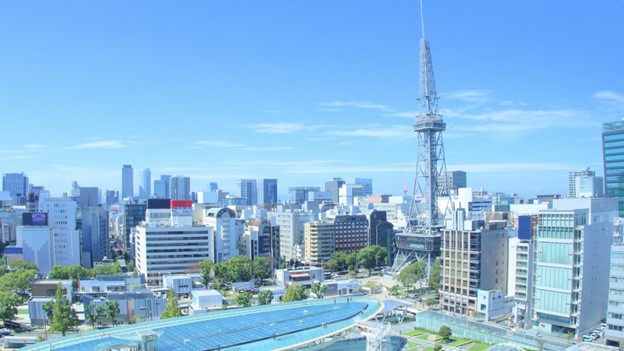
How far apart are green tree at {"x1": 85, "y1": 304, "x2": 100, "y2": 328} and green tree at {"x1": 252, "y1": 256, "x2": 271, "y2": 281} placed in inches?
666

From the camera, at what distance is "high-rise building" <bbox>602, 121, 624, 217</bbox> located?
58.4 m

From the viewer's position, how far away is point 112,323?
33281mm

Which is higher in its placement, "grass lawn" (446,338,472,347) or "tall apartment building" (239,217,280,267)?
"tall apartment building" (239,217,280,267)

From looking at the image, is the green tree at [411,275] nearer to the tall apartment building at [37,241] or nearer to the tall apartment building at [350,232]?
the tall apartment building at [350,232]

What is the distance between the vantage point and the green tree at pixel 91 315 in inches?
1221

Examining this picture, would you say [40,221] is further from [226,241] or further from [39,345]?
[39,345]

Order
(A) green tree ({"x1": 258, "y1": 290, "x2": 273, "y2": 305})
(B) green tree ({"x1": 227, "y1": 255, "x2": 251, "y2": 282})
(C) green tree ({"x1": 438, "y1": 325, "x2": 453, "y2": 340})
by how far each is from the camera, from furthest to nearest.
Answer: (B) green tree ({"x1": 227, "y1": 255, "x2": 251, "y2": 282}), (A) green tree ({"x1": 258, "y1": 290, "x2": 273, "y2": 305}), (C) green tree ({"x1": 438, "y1": 325, "x2": 453, "y2": 340})

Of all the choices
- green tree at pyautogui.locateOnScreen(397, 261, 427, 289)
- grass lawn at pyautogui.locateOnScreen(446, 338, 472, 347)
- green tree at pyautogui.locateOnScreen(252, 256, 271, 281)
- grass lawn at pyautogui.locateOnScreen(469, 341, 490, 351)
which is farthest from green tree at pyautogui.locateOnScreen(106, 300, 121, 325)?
green tree at pyautogui.locateOnScreen(397, 261, 427, 289)

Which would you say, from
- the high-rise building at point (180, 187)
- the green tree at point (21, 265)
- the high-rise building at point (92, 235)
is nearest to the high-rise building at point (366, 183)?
the high-rise building at point (180, 187)

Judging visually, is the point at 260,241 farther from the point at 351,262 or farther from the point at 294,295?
the point at 294,295

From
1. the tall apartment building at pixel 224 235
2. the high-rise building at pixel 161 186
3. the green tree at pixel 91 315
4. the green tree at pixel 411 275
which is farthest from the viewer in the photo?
the high-rise building at pixel 161 186

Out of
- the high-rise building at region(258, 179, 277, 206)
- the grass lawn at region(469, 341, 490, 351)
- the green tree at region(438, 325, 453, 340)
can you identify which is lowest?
the grass lawn at region(469, 341, 490, 351)

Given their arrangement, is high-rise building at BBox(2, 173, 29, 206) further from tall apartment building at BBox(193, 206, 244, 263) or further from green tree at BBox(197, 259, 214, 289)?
green tree at BBox(197, 259, 214, 289)

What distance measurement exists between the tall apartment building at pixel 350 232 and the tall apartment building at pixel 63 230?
28200mm
